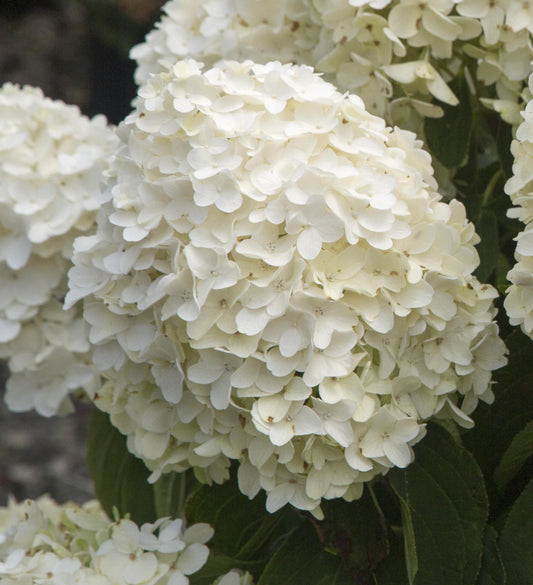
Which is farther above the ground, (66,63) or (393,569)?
(393,569)

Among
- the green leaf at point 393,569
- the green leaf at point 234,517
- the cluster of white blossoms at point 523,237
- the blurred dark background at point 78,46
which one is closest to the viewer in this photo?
the cluster of white blossoms at point 523,237

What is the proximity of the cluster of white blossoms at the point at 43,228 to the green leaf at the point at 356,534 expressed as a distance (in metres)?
0.41

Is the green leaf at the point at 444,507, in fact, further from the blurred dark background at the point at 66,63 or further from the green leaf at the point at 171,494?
the blurred dark background at the point at 66,63

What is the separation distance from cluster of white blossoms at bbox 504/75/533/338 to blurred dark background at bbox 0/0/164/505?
2476mm

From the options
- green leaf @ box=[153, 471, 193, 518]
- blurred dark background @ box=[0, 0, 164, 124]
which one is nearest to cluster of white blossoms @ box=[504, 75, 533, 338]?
green leaf @ box=[153, 471, 193, 518]

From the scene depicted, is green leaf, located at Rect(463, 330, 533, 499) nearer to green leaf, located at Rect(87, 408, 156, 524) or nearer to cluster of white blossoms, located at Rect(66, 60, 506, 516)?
cluster of white blossoms, located at Rect(66, 60, 506, 516)

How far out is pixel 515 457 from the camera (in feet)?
2.81

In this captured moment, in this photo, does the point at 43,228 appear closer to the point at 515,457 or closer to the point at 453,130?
the point at 453,130

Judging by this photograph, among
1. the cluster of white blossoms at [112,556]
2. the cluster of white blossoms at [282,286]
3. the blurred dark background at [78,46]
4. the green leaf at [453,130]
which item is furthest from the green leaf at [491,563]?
the blurred dark background at [78,46]

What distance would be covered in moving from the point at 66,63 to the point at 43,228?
178 inches

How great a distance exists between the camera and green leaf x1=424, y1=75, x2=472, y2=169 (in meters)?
0.97

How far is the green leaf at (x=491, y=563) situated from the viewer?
822mm

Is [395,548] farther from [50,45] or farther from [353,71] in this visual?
[50,45]

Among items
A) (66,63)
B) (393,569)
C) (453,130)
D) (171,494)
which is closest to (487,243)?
(453,130)
